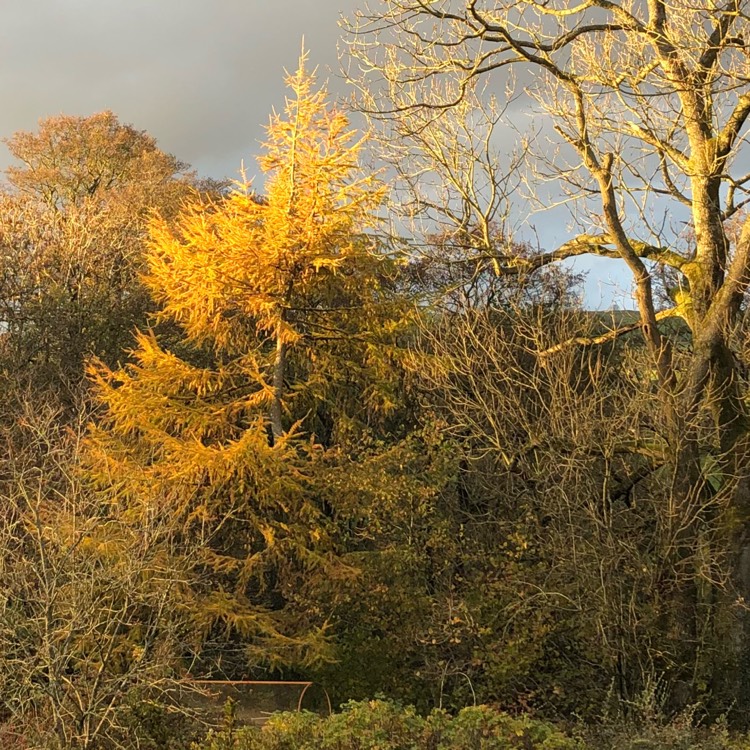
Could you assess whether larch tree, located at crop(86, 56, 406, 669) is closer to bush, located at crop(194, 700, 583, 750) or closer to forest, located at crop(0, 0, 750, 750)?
forest, located at crop(0, 0, 750, 750)

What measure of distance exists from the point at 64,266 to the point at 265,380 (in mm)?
8725

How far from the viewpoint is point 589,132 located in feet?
35.1

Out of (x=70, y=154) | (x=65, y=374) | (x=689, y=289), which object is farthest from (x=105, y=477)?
(x=70, y=154)

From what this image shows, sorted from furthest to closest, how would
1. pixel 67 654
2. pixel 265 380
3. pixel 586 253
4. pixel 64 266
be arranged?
pixel 64 266, pixel 265 380, pixel 586 253, pixel 67 654

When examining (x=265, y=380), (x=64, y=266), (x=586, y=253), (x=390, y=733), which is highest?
(x=64, y=266)

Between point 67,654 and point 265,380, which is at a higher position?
point 265,380

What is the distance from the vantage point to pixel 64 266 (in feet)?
62.8

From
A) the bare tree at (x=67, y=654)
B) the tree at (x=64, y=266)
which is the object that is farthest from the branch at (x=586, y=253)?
the tree at (x=64, y=266)

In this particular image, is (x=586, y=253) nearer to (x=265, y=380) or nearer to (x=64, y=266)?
(x=265, y=380)

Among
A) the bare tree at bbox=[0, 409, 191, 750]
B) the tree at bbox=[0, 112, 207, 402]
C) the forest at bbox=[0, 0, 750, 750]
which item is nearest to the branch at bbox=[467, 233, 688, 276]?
the forest at bbox=[0, 0, 750, 750]

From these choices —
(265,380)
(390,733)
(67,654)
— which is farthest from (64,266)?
(390,733)

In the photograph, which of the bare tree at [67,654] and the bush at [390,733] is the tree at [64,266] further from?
the bush at [390,733]

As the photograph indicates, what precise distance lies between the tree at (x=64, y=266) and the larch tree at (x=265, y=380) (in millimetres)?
4733

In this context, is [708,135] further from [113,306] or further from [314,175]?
[113,306]
